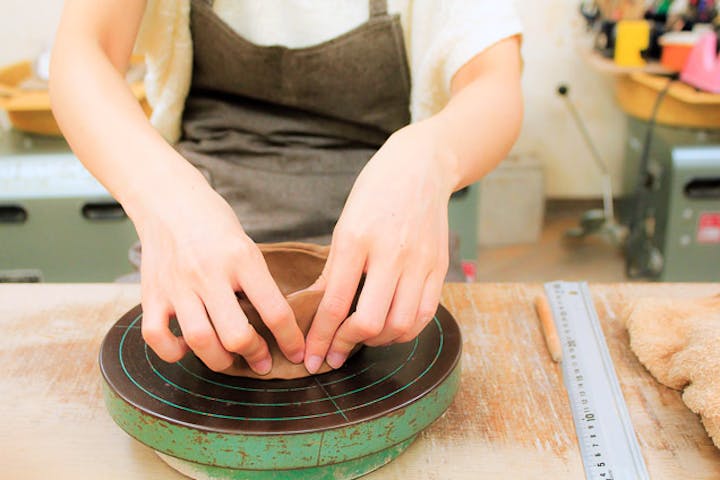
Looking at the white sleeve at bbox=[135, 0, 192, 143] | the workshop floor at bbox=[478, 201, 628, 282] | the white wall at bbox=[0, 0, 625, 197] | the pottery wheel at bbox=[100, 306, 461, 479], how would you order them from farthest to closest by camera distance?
the white wall at bbox=[0, 0, 625, 197] → the workshop floor at bbox=[478, 201, 628, 282] → the white sleeve at bbox=[135, 0, 192, 143] → the pottery wheel at bbox=[100, 306, 461, 479]

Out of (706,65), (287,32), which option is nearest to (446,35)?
(287,32)

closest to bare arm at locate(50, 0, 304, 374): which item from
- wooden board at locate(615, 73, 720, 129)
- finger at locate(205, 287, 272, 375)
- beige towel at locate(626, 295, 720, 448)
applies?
finger at locate(205, 287, 272, 375)

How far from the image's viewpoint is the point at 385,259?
0.61 m

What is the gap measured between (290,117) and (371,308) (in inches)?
23.9

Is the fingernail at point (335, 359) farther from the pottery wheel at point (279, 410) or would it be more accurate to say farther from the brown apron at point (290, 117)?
the brown apron at point (290, 117)

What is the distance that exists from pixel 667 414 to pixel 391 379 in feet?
1.02

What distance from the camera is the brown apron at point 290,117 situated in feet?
3.50

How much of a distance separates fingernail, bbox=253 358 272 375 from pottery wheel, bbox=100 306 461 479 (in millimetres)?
11

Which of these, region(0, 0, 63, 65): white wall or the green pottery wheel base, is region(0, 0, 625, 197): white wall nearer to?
region(0, 0, 63, 65): white wall

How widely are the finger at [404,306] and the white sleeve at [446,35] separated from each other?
43 centimetres

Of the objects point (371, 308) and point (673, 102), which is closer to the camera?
point (371, 308)

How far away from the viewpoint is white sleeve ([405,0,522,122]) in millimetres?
924

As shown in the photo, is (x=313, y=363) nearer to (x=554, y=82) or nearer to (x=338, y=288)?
(x=338, y=288)

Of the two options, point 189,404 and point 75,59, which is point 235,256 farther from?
point 75,59
